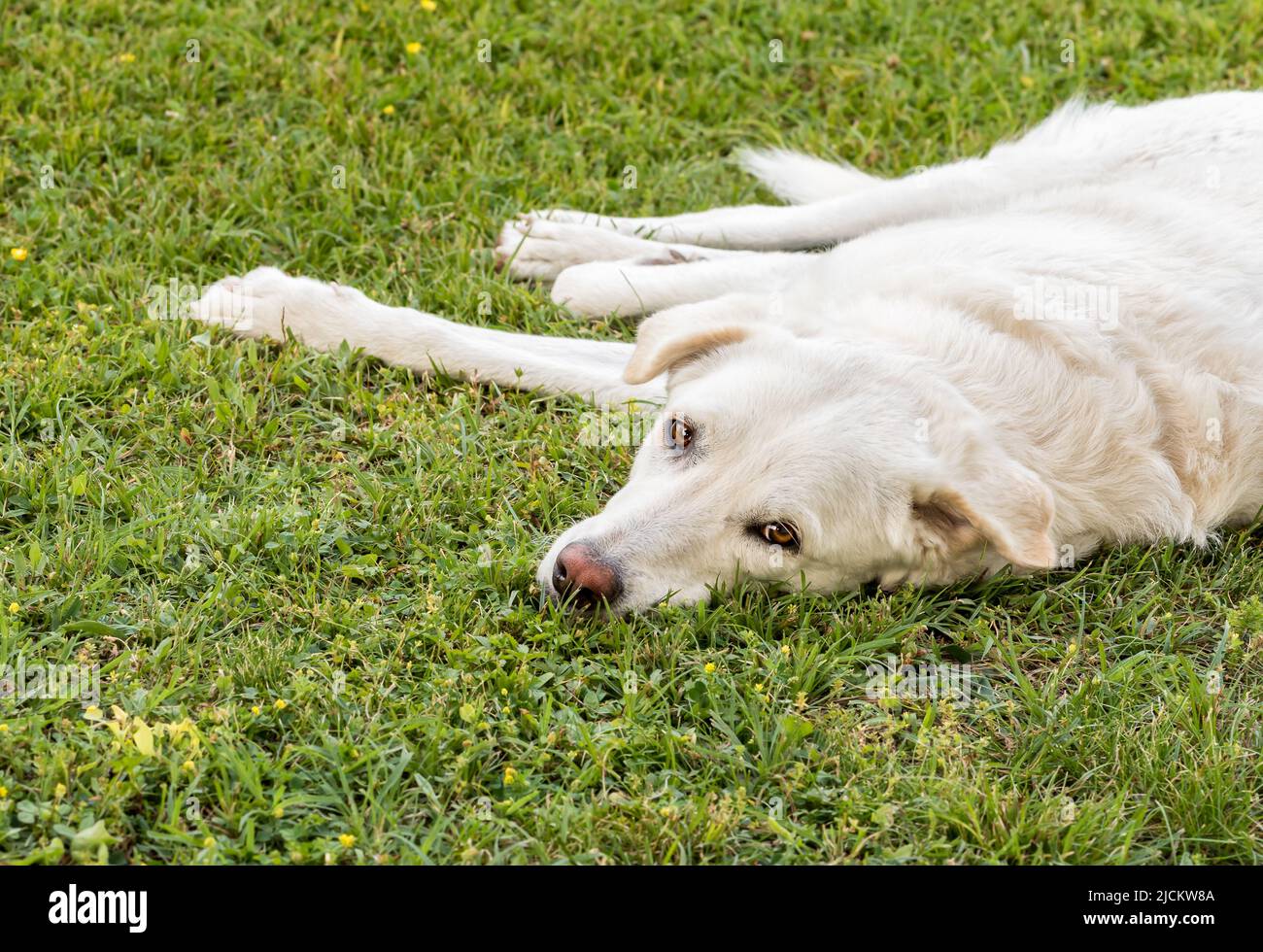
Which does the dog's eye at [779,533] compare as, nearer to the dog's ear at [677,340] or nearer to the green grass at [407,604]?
the green grass at [407,604]

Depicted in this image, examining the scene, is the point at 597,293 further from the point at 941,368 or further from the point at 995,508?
the point at 995,508

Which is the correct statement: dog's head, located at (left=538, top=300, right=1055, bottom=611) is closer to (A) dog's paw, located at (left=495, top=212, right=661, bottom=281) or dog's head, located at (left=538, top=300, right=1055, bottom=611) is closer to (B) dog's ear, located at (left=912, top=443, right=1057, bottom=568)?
(B) dog's ear, located at (left=912, top=443, right=1057, bottom=568)

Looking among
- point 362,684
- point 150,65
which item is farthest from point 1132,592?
point 150,65

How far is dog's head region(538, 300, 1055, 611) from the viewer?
3.62 meters

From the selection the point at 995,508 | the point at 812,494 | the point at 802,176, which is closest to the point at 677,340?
the point at 812,494

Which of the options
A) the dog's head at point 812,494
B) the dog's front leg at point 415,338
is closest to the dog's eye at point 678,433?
the dog's head at point 812,494


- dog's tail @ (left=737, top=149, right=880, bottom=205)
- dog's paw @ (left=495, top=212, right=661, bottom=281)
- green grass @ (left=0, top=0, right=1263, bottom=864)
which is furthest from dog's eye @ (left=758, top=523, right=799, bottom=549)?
dog's tail @ (left=737, top=149, right=880, bottom=205)

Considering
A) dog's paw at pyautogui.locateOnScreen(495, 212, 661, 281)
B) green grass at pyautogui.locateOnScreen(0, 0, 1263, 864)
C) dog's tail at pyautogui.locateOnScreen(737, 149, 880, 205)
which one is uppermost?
dog's tail at pyautogui.locateOnScreen(737, 149, 880, 205)

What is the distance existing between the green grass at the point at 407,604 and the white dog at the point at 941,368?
0.56 ft

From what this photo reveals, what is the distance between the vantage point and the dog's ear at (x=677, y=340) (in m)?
4.07

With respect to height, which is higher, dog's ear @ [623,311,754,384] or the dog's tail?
the dog's tail

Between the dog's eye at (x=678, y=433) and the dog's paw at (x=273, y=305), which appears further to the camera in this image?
the dog's paw at (x=273, y=305)

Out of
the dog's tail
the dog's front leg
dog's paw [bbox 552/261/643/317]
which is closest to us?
the dog's front leg
